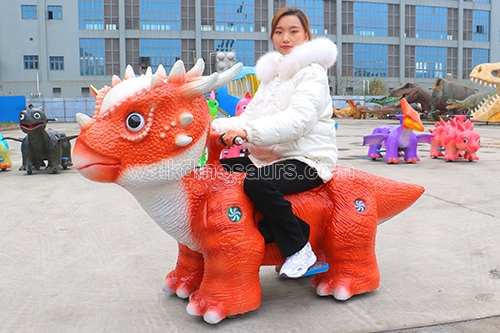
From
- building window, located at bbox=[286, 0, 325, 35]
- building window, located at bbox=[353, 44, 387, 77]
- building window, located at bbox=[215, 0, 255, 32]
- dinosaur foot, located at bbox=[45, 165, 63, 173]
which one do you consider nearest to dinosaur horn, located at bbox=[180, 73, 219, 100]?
dinosaur foot, located at bbox=[45, 165, 63, 173]

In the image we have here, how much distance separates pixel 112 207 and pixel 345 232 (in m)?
3.01

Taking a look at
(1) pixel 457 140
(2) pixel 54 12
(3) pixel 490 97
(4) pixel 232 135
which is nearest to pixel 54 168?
(4) pixel 232 135

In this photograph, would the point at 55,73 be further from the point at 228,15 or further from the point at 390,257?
the point at 390,257

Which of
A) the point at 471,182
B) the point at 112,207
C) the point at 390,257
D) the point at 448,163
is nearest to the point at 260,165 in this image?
the point at 390,257

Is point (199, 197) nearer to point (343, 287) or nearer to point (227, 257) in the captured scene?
point (227, 257)

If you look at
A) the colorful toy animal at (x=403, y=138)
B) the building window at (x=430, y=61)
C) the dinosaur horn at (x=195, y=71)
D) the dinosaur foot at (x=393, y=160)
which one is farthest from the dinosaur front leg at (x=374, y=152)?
the building window at (x=430, y=61)

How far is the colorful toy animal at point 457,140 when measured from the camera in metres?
8.09

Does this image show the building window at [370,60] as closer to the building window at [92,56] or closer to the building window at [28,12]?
the building window at [92,56]

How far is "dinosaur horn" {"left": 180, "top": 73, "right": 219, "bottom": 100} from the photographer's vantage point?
7.05 ft

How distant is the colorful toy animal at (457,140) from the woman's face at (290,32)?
6.34 m

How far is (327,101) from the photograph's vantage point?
2516 mm

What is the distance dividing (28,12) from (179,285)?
39.0 m

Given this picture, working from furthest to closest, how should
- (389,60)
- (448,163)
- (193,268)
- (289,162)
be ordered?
(389,60), (448,163), (193,268), (289,162)

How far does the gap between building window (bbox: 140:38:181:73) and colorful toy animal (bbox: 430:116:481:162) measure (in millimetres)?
30863
